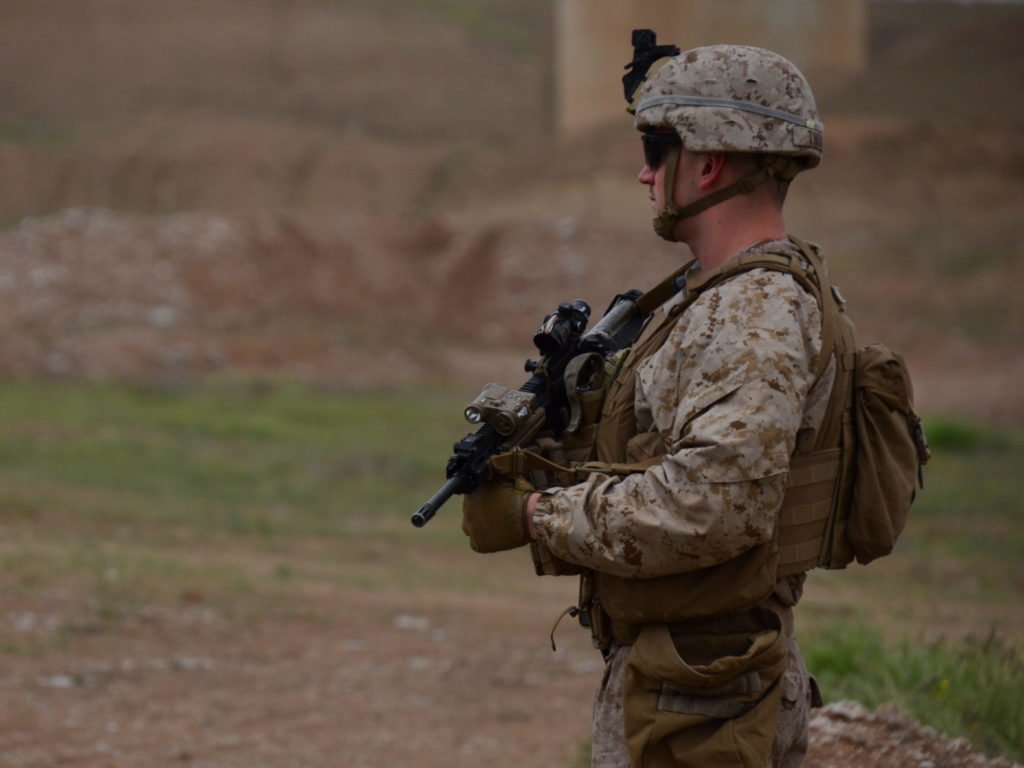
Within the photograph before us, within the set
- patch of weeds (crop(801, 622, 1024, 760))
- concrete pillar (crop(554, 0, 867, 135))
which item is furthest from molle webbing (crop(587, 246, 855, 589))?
concrete pillar (crop(554, 0, 867, 135))

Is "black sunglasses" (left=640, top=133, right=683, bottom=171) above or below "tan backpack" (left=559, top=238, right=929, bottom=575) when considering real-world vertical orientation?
above

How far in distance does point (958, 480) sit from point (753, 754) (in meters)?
12.0

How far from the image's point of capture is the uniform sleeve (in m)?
2.45

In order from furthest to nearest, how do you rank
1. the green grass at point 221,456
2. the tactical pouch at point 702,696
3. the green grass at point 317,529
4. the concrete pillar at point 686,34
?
1. the concrete pillar at point 686,34
2. the green grass at point 221,456
3. the green grass at point 317,529
4. the tactical pouch at point 702,696

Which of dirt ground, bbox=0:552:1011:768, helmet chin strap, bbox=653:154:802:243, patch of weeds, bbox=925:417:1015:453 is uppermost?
helmet chin strap, bbox=653:154:802:243

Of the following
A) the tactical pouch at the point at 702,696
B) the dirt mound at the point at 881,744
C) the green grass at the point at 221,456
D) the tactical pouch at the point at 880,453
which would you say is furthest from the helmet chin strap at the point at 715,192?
the green grass at the point at 221,456

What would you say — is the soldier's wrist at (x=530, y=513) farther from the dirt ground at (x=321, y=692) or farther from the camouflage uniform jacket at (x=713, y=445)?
the dirt ground at (x=321, y=692)

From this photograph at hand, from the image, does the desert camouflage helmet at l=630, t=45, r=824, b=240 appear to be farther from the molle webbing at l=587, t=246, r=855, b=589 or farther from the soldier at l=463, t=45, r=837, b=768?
the molle webbing at l=587, t=246, r=855, b=589

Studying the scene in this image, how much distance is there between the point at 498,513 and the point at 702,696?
49 centimetres

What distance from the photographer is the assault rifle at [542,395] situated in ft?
8.96

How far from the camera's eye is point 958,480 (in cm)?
1391

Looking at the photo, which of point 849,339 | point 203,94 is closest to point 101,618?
point 849,339

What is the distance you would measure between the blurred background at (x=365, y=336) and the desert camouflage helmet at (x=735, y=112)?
210 cm

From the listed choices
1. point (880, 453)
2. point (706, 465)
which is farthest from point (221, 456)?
point (706, 465)
